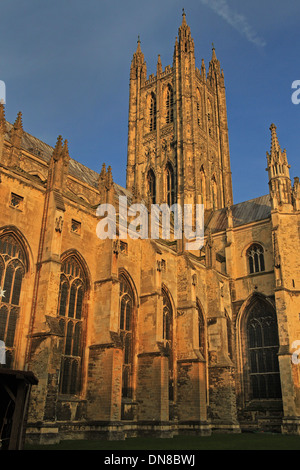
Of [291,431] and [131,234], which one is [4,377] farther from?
[291,431]

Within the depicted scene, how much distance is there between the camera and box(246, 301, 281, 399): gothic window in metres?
31.1

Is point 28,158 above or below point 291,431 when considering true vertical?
above

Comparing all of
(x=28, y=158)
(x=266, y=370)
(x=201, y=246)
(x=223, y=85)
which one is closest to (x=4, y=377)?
(x=28, y=158)

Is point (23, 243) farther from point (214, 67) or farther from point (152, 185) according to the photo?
point (214, 67)

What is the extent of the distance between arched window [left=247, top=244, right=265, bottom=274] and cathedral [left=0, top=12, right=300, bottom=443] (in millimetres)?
140

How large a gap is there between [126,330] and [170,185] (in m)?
28.2

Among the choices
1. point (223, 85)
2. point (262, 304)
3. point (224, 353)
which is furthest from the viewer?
point (223, 85)

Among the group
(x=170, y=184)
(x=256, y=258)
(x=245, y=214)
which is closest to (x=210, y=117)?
(x=170, y=184)

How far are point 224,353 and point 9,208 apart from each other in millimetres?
18759

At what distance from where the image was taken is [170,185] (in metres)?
50.3

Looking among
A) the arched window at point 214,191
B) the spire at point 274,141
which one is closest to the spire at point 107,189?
the spire at point 274,141

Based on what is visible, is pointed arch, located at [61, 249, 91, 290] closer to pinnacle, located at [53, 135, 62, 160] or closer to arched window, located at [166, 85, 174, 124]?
pinnacle, located at [53, 135, 62, 160]

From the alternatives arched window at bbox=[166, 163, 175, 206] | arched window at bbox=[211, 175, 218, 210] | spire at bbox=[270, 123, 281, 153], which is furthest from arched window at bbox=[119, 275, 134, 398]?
arched window at bbox=[211, 175, 218, 210]

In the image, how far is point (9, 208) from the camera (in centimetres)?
1977
